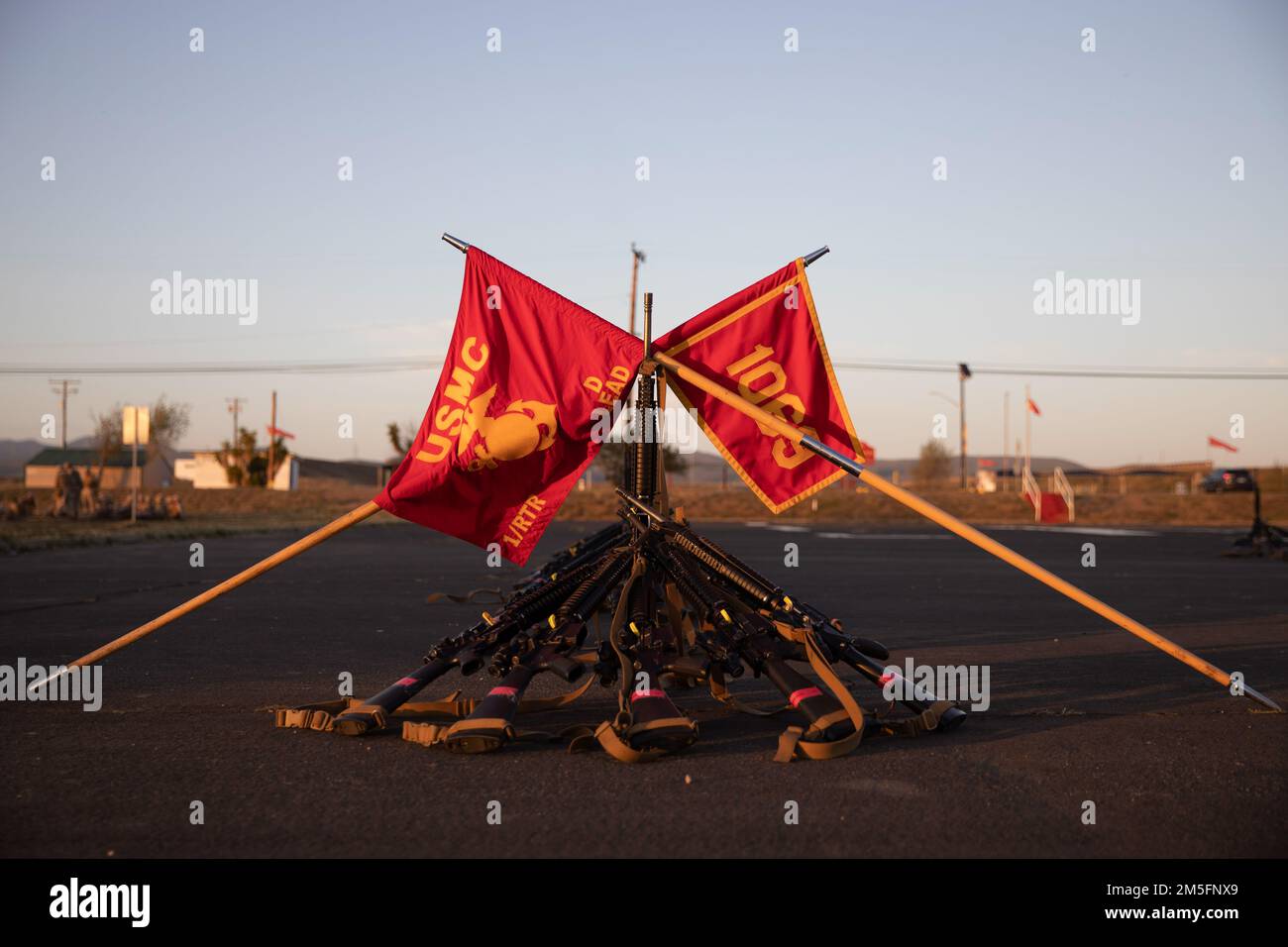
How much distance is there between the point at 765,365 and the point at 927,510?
138 cm

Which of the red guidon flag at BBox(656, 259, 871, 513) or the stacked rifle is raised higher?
the red guidon flag at BBox(656, 259, 871, 513)

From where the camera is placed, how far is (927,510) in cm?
632

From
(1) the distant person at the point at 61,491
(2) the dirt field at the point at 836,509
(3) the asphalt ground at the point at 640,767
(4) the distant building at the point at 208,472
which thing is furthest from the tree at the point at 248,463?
(3) the asphalt ground at the point at 640,767

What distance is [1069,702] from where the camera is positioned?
715 cm

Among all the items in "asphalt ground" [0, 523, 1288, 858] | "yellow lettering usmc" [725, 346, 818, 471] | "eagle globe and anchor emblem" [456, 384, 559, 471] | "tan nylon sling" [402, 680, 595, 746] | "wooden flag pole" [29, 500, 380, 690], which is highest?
"yellow lettering usmc" [725, 346, 818, 471]

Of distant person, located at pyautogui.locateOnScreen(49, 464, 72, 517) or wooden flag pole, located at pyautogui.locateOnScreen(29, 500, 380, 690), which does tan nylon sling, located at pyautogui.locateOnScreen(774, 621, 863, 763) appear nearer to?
wooden flag pole, located at pyautogui.locateOnScreen(29, 500, 380, 690)

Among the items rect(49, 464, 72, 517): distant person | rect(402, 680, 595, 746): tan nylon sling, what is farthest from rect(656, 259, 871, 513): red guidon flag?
rect(49, 464, 72, 517): distant person

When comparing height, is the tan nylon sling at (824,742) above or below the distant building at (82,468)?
below

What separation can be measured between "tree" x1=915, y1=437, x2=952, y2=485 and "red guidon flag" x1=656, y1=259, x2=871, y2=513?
338 feet

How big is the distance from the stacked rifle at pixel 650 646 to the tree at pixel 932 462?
338 ft

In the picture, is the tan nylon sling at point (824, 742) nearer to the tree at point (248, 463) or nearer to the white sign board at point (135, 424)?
the white sign board at point (135, 424)

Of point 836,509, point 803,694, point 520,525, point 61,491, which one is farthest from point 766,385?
point 836,509

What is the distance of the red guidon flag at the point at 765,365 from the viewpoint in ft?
22.0

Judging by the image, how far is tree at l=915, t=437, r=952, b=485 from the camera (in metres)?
107
